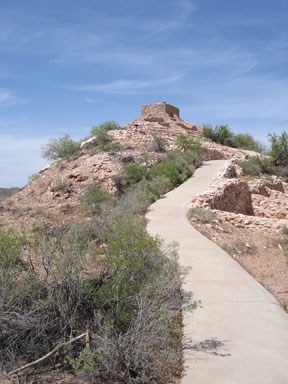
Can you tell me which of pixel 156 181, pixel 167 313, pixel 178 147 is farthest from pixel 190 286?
pixel 178 147

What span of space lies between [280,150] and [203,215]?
1402cm

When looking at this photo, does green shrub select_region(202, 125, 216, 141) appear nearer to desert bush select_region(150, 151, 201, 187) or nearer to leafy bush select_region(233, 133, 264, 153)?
leafy bush select_region(233, 133, 264, 153)

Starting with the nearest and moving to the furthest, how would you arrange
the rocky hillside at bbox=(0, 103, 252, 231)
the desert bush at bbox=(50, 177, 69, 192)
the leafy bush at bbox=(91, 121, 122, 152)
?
the rocky hillside at bbox=(0, 103, 252, 231)
the desert bush at bbox=(50, 177, 69, 192)
the leafy bush at bbox=(91, 121, 122, 152)

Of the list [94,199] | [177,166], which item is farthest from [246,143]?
[94,199]

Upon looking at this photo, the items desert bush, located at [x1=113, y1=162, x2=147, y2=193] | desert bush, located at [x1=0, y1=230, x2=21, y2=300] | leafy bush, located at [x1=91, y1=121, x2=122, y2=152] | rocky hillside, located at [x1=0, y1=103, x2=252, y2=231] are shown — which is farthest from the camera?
leafy bush, located at [x1=91, y1=121, x2=122, y2=152]

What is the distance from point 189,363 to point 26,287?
5.83 ft

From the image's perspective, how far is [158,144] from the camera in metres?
21.2

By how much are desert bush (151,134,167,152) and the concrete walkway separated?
12.4m

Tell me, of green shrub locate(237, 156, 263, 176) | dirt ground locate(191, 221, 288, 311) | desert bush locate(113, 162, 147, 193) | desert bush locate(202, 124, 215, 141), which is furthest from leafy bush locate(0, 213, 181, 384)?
desert bush locate(202, 124, 215, 141)

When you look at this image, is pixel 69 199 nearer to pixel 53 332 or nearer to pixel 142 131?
pixel 142 131

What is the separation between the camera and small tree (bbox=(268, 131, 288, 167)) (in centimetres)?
2362

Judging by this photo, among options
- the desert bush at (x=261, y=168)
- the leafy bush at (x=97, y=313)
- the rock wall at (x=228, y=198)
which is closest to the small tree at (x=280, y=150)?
the desert bush at (x=261, y=168)

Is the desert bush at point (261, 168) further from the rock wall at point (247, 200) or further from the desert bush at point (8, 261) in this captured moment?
the desert bush at point (8, 261)

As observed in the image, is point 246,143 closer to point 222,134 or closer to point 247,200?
point 222,134
